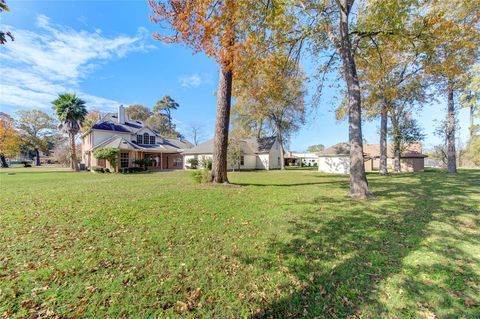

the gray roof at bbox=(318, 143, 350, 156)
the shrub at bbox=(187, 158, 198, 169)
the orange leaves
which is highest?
the orange leaves

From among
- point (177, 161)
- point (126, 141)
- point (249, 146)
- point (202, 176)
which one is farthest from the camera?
point (249, 146)

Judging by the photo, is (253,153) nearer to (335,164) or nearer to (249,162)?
(249,162)

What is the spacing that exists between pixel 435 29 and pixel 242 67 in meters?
8.09

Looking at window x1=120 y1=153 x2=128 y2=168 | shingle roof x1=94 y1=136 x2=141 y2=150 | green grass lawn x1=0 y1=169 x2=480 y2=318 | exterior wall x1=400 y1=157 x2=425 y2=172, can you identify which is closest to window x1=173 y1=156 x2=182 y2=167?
shingle roof x1=94 y1=136 x2=141 y2=150

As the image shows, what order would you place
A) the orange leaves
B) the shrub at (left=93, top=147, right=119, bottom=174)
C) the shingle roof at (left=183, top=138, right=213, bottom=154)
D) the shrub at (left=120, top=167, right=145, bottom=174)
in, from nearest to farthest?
the shrub at (left=93, top=147, right=119, bottom=174), the shrub at (left=120, top=167, right=145, bottom=174), the shingle roof at (left=183, top=138, right=213, bottom=154), the orange leaves

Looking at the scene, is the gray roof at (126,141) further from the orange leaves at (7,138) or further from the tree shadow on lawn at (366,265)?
the tree shadow on lawn at (366,265)

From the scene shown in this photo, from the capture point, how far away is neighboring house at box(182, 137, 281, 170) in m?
30.1

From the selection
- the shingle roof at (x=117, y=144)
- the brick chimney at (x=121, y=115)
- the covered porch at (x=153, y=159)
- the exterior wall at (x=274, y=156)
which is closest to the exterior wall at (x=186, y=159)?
the covered porch at (x=153, y=159)

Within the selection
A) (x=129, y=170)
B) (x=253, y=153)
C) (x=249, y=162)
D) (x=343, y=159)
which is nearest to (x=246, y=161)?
(x=249, y=162)

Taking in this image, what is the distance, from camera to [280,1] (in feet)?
24.7

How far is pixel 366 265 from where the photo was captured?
3539mm

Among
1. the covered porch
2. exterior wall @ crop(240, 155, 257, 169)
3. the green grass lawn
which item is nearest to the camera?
the green grass lawn

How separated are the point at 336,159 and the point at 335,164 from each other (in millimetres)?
608

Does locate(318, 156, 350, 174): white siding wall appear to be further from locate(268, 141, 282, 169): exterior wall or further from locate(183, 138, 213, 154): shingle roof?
locate(183, 138, 213, 154): shingle roof
